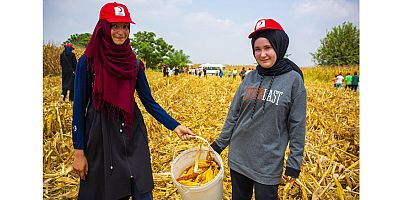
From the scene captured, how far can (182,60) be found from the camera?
6.99m

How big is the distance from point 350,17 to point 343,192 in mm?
1151

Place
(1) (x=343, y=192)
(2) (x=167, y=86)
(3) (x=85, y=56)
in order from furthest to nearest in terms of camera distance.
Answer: (2) (x=167, y=86) → (1) (x=343, y=192) → (3) (x=85, y=56)

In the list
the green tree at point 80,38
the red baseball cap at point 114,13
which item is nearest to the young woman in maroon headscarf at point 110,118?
the red baseball cap at point 114,13

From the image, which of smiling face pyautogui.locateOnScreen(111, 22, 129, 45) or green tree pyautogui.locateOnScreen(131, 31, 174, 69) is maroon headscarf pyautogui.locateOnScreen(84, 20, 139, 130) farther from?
green tree pyautogui.locateOnScreen(131, 31, 174, 69)

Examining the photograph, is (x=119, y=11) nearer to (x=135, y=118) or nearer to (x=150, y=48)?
(x=135, y=118)

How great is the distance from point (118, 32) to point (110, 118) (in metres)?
0.36

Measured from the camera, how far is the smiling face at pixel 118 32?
45.4 inches

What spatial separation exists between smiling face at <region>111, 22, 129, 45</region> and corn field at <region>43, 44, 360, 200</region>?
107 cm

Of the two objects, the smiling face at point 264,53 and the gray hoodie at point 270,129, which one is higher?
the smiling face at point 264,53

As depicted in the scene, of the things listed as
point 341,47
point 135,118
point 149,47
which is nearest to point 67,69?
point 149,47

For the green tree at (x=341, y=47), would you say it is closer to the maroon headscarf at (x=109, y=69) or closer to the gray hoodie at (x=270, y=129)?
the gray hoodie at (x=270, y=129)
